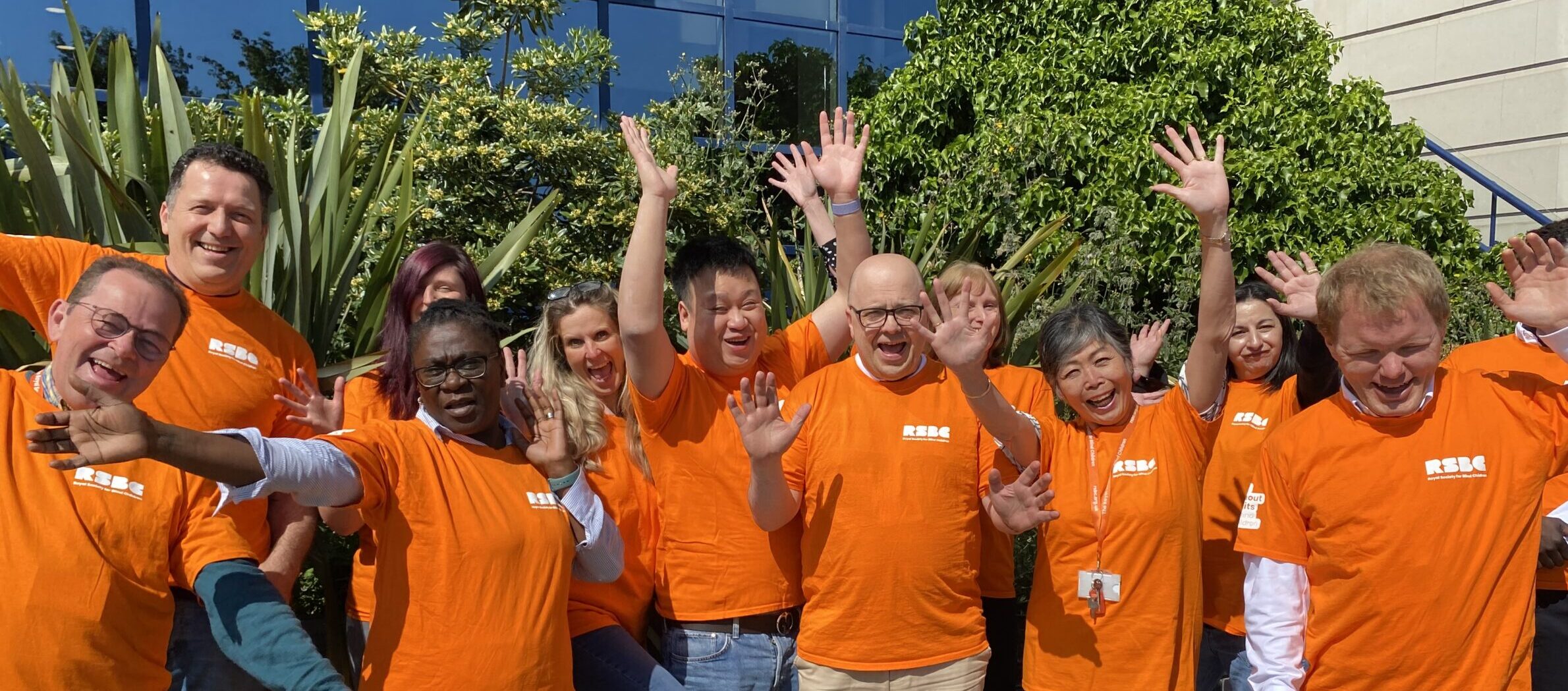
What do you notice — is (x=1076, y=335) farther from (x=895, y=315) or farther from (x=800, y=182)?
(x=800, y=182)

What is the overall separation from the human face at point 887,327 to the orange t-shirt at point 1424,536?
104cm

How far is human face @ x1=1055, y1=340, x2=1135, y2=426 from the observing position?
347 centimetres

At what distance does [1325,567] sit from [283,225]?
12.4 feet

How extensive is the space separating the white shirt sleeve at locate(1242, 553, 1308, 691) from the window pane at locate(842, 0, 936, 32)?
8.64 m

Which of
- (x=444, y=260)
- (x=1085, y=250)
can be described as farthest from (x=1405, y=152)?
(x=444, y=260)

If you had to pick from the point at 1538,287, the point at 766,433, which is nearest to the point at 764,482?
the point at 766,433

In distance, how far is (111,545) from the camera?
260 centimetres

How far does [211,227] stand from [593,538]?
50.2 inches

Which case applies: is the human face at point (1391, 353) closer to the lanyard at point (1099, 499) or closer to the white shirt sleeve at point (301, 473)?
the lanyard at point (1099, 499)

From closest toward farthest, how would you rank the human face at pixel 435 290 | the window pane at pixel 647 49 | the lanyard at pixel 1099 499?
the lanyard at pixel 1099 499
the human face at pixel 435 290
the window pane at pixel 647 49

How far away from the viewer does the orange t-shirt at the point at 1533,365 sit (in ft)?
10.8

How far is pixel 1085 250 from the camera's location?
707 centimetres

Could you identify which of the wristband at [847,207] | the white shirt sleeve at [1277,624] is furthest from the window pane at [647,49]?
the white shirt sleeve at [1277,624]

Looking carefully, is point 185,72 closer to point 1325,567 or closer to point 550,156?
point 550,156
